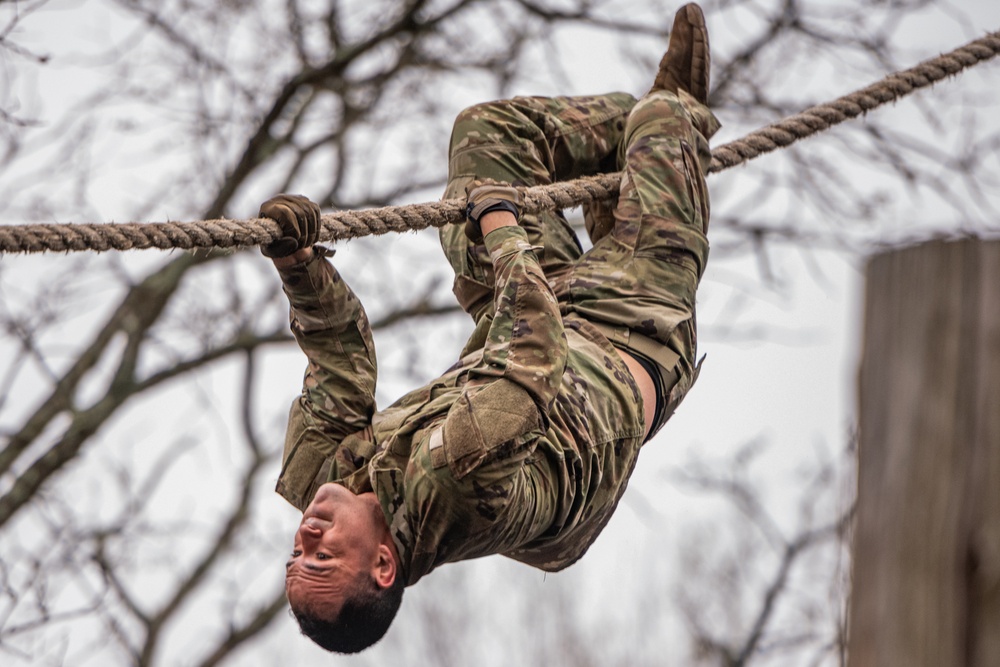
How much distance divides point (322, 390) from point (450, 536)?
1.84 feet

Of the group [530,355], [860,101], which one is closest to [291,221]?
[530,355]

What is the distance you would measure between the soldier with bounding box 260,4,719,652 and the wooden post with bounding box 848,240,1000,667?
1662 millimetres

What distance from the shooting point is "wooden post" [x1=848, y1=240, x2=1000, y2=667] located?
135 cm

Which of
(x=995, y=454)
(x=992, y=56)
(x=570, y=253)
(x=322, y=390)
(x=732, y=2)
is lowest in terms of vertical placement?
Answer: (x=995, y=454)

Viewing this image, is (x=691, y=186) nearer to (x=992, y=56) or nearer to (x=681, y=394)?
A: (x=681, y=394)

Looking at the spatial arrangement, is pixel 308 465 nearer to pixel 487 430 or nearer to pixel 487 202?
pixel 487 430

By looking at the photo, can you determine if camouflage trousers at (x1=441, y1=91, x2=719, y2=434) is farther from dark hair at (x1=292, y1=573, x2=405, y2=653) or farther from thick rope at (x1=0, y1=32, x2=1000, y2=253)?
dark hair at (x1=292, y1=573, x2=405, y2=653)

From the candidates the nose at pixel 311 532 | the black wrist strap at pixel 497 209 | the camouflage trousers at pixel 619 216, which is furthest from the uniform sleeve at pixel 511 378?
the camouflage trousers at pixel 619 216

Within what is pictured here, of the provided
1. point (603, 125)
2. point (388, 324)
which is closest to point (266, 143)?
point (388, 324)

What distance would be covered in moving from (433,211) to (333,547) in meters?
0.94

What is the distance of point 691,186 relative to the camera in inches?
156

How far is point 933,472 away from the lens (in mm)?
1370

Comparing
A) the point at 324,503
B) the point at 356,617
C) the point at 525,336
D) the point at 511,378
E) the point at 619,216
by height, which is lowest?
the point at 356,617

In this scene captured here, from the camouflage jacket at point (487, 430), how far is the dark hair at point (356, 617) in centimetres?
9
